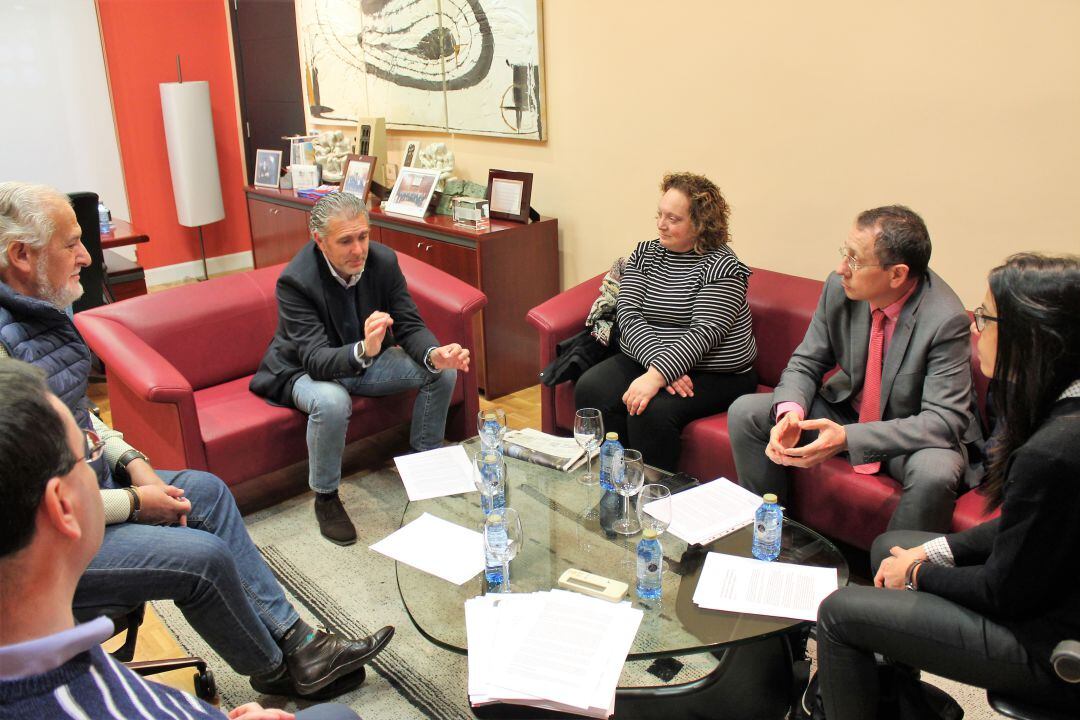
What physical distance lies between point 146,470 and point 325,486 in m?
0.84

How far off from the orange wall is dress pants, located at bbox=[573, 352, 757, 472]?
12.3 feet

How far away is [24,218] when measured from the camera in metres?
1.97

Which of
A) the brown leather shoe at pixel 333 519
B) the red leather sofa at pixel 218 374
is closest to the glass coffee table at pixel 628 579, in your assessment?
the brown leather shoe at pixel 333 519

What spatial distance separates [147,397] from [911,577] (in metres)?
2.18

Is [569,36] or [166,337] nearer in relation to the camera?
[166,337]

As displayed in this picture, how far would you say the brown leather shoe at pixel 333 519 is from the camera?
9.28ft

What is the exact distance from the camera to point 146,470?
2119 mm

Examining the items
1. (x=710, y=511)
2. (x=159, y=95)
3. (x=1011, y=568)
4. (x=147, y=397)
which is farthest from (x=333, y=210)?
(x=159, y=95)

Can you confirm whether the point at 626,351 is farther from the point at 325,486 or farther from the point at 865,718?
the point at 865,718

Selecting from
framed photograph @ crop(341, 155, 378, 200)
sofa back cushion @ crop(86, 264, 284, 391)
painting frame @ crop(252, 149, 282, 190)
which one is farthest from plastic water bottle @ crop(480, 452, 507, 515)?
painting frame @ crop(252, 149, 282, 190)

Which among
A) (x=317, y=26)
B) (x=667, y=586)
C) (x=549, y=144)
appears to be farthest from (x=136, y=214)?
(x=667, y=586)

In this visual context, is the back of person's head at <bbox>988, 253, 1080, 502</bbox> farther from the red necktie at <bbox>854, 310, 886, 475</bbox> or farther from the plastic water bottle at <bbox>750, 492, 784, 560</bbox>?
the red necktie at <bbox>854, 310, 886, 475</bbox>

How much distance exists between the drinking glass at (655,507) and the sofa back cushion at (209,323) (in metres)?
1.88

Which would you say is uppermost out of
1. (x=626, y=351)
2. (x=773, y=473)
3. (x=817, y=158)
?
(x=817, y=158)
